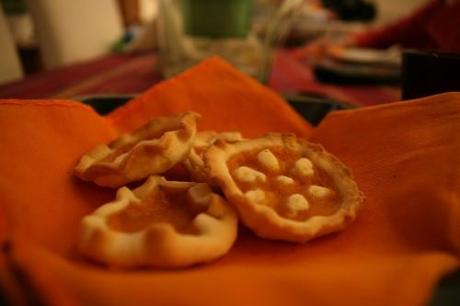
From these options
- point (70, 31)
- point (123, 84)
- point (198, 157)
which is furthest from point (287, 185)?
point (70, 31)

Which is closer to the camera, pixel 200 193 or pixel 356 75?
pixel 200 193

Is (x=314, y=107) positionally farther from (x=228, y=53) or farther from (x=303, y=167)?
(x=228, y=53)

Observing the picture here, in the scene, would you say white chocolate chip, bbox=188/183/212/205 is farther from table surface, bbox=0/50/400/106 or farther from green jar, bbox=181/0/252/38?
green jar, bbox=181/0/252/38

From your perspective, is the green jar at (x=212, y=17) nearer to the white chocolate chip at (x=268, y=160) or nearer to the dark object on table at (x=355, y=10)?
the white chocolate chip at (x=268, y=160)

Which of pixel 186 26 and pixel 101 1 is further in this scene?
pixel 101 1

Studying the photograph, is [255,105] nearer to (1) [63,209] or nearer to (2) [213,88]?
(2) [213,88]

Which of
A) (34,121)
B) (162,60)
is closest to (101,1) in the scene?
(162,60)
